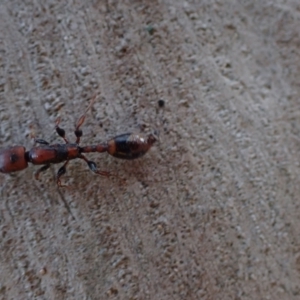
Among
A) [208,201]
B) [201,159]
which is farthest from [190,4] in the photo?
[208,201]

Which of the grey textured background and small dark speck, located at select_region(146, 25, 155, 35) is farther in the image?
small dark speck, located at select_region(146, 25, 155, 35)

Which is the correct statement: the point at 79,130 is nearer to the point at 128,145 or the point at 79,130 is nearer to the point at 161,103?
the point at 128,145

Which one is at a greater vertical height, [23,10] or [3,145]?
[23,10]

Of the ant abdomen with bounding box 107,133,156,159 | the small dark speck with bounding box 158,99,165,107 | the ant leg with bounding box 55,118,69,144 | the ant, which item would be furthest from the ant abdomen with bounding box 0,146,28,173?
the small dark speck with bounding box 158,99,165,107

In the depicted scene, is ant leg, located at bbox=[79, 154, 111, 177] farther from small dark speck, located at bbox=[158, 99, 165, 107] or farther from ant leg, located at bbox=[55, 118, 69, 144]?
small dark speck, located at bbox=[158, 99, 165, 107]

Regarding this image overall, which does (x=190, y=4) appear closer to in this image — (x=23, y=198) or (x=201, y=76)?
(x=201, y=76)

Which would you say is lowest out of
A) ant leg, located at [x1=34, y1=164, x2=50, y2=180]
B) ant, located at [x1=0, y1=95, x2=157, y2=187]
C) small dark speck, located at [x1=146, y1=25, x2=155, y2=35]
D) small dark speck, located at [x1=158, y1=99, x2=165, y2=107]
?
ant leg, located at [x1=34, y1=164, x2=50, y2=180]

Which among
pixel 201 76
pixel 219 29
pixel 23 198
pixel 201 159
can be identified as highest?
pixel 219 29

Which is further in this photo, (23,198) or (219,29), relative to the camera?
(219,29)
